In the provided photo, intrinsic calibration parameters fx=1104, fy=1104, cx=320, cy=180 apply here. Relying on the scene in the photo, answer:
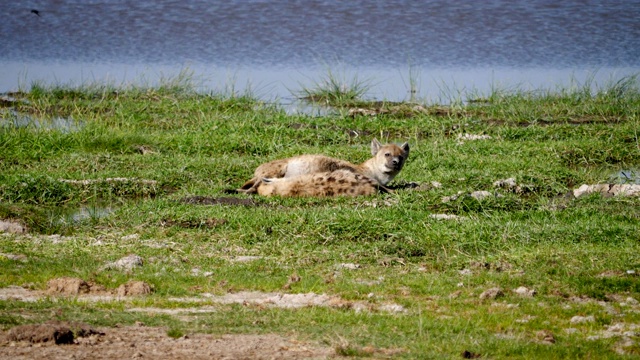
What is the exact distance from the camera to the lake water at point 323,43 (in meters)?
19.0

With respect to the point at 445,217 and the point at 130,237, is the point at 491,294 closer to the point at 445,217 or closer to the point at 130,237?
the point at 445,217

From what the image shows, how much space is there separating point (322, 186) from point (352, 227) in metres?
1.86

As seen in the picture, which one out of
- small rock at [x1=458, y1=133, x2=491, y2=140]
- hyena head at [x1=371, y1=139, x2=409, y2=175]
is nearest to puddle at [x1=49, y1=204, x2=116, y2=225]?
hyena head at [x1=371, y1=139, x2=409, y2=175]

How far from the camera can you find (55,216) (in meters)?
9.84

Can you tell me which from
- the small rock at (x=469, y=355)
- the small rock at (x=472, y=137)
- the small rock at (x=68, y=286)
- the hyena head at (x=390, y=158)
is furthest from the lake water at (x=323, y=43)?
the small rock at (x=469, y=355)

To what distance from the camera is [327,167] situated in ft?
36.1

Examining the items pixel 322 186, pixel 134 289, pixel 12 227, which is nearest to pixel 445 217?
pixel 322 186

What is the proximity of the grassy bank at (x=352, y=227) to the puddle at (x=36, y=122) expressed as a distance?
0.24 feet

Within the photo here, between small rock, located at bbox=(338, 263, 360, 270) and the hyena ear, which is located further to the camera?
the hyena ear

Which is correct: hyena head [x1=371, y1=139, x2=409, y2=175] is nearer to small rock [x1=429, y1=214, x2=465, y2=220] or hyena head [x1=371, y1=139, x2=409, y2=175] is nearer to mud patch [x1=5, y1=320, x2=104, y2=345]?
small rock [x1=429, y1=214, x2=465, y2=220]

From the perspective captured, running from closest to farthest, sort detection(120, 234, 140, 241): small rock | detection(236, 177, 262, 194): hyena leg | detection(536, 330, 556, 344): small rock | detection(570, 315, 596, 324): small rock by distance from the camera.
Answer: detection(536, 330, 556, 344): small rock → detection(570, 315, 596, 324): small rock → detection(120, 234, 140, 241): small rock → detection(236, 177, 262, 194): hyena leg

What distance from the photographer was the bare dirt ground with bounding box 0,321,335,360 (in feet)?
17.5

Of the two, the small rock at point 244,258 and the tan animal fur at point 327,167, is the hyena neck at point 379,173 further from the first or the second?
A: the small rock at point 244,258

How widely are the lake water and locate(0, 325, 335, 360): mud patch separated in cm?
1160
